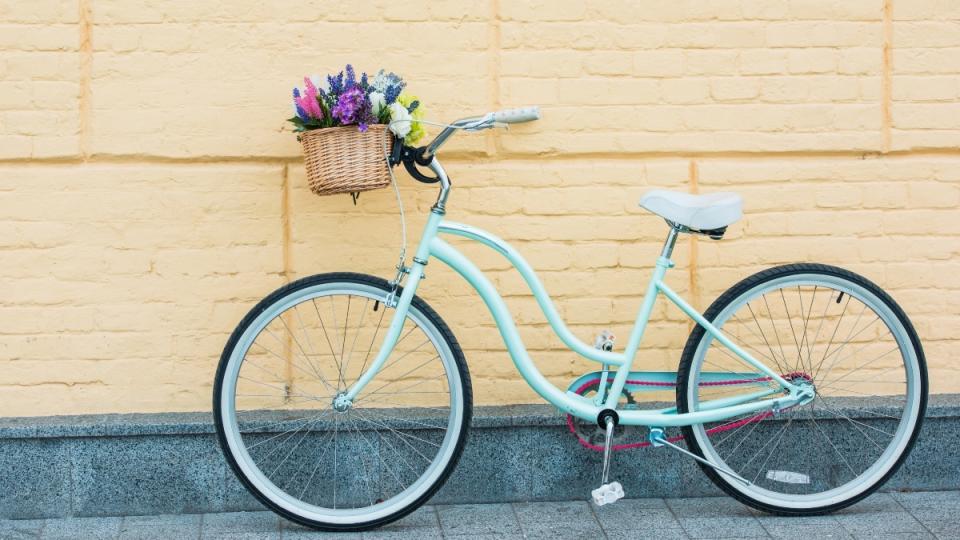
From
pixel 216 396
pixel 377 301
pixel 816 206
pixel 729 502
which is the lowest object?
pixel 729 502

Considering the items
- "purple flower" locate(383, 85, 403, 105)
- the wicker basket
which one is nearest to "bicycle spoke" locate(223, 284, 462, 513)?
the wicker basket

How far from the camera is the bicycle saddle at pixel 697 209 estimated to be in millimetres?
4594

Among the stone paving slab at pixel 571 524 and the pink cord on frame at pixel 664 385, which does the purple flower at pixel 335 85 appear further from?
the stone paving slab at pixel 571 524

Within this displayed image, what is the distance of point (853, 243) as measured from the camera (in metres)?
5.26

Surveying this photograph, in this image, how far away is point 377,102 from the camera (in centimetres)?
455

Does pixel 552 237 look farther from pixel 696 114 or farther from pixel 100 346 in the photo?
pixel 100 346

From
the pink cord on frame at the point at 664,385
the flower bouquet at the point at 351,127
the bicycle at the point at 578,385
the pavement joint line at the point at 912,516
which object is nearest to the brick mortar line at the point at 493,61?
the bicycle at the point at 578,385

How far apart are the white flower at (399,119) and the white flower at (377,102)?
4 centimetres

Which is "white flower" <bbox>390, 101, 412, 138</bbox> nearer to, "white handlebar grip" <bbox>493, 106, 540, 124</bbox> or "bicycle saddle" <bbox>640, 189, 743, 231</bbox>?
"white handlebar grip" <bbox>493, 106, 540, 124</bbox>

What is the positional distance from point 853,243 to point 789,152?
18.8 inches

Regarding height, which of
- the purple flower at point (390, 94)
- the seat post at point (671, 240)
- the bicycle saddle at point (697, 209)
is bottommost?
the seat post at point (671, 240)

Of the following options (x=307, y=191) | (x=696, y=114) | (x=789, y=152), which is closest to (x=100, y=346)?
(x=307, y=191)

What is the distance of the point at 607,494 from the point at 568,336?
0.61m

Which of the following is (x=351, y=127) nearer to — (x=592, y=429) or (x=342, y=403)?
(x=342, y=403)
